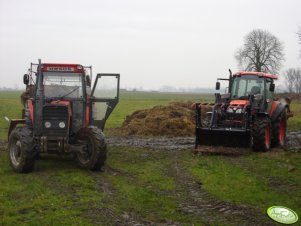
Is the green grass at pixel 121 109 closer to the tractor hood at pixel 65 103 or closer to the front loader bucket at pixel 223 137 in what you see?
the tractor hood at pixel 65 103

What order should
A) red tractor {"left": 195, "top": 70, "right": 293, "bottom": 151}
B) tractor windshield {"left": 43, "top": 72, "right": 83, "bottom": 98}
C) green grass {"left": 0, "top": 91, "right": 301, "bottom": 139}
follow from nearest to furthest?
1. tractor windshield {"left": 43, "top": 72, "right": 83, "bottom": 98}
2. red tractor {"left": 195, "top": 70, "right": 293, "bottom": 151}
3. green grass {"left": 0, "top": 91, "right": 301, "bottom": 139}

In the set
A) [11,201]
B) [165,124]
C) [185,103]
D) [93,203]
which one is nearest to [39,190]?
[11,201]

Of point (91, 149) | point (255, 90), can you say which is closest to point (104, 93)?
point (91, 149)

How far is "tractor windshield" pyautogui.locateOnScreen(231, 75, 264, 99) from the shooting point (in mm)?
15867

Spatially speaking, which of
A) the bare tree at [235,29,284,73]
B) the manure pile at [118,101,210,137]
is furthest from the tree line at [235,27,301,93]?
the manure pile at [118,101,210,137]

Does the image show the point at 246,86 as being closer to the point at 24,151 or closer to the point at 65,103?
the point at 65,103

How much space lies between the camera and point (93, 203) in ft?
27.6

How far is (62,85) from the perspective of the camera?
12.7 meters

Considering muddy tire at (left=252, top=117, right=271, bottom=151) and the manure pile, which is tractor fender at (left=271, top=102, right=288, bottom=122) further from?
the manure pile

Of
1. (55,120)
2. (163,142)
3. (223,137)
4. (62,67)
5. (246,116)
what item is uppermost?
(62,67)

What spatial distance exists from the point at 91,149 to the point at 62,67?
2.62 m

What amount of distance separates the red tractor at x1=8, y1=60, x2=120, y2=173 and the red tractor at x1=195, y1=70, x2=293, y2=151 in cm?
367

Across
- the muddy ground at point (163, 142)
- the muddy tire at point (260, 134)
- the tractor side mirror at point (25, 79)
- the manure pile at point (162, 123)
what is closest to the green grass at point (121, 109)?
the manure pile at point (162, 123)

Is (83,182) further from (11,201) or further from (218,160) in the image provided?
(218,160)
